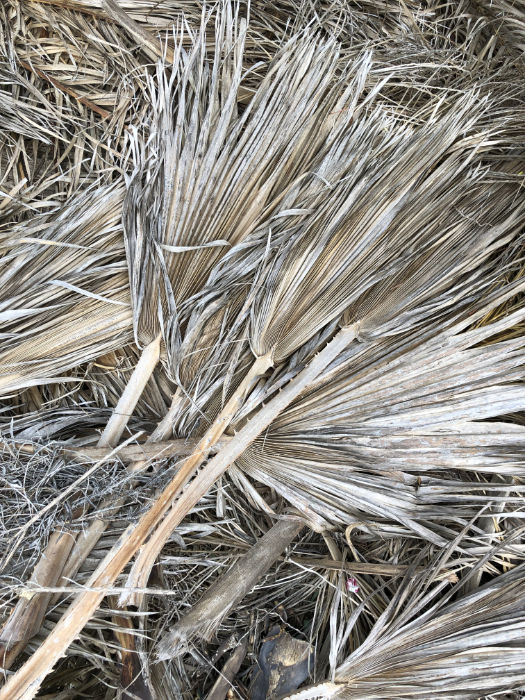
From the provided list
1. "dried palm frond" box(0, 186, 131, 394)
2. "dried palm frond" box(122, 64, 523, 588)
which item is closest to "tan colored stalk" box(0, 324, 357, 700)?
"dried palm frond" box(122, 64, 523, 588)

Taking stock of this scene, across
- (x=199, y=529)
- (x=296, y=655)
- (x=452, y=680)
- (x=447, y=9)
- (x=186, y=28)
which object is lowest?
(x=296, y=655)

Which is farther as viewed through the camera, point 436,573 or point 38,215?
point 38,215

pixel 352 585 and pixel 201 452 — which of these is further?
pixel 352 585

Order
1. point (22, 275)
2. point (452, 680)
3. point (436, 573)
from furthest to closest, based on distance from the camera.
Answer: point (22, 275), point (436, 573), point (452, 680)

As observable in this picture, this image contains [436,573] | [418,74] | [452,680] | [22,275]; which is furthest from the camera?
[418,74]

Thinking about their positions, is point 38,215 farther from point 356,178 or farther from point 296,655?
point 296,655

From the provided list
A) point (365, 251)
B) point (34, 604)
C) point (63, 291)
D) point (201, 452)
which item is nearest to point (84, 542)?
point (34, 604)

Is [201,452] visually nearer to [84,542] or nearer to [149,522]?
[149,522]

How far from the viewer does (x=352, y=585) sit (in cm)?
166

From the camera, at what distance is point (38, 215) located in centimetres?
170

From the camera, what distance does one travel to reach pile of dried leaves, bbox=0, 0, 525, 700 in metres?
1.50

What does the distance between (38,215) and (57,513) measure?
2.79ft

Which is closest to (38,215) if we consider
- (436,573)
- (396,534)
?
(396,534)

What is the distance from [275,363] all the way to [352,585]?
675 mm
